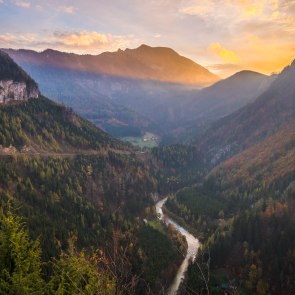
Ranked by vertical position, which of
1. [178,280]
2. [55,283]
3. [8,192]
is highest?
[55,283]

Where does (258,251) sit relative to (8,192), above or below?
below

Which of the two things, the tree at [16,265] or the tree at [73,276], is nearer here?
the tree at [16,265]

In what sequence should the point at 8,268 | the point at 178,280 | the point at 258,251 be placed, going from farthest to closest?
the point at 258,251
the point at 178,280
the point at 8,268

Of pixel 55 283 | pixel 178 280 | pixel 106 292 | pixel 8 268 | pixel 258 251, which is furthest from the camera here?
pixel 258 251

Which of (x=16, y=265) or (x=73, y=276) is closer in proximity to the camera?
(x=16, y=265)

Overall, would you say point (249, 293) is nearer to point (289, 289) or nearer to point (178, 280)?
point (289, 289)

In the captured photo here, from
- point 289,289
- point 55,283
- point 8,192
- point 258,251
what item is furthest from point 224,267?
point 55,283

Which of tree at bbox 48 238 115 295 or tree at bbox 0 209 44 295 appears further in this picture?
tree at bbox 48 238 115 295

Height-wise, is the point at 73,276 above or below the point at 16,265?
below
